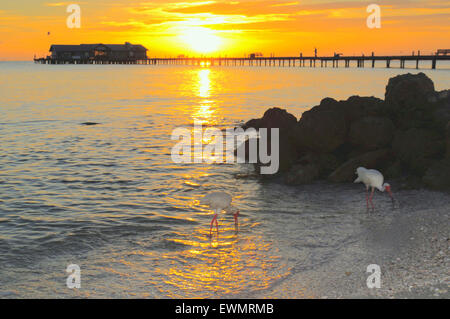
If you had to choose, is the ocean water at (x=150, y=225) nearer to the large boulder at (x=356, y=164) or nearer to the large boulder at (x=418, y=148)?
the large boulder at (x=356, y=164)

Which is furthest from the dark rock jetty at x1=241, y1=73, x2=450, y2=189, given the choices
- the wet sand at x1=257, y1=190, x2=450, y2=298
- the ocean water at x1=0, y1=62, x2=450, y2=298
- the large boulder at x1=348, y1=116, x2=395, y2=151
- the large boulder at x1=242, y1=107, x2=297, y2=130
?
the wet sand at x1=257, y1=190, x2=450, y2=298

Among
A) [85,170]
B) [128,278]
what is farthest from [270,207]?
[85,170]

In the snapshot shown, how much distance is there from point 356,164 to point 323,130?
1887 millimetres

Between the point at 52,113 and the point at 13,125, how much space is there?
28.8ft

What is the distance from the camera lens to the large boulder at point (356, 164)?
17516 millimetres

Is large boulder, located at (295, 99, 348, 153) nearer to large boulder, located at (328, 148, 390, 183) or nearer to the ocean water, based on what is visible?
large boulder, located at (328, 148, 390, 183)

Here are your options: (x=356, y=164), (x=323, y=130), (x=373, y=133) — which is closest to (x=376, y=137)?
(x=373, y=133)

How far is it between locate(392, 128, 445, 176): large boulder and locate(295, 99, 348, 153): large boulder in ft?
7.29

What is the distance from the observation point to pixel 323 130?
1850cm

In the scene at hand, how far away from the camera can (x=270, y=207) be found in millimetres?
15211

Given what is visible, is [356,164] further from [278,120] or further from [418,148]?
[278,120]

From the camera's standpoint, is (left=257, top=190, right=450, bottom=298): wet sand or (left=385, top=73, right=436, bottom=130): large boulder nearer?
(left=257, top=190, right=450, bottom=298): wet sand

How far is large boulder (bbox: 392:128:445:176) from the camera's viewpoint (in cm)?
1694
